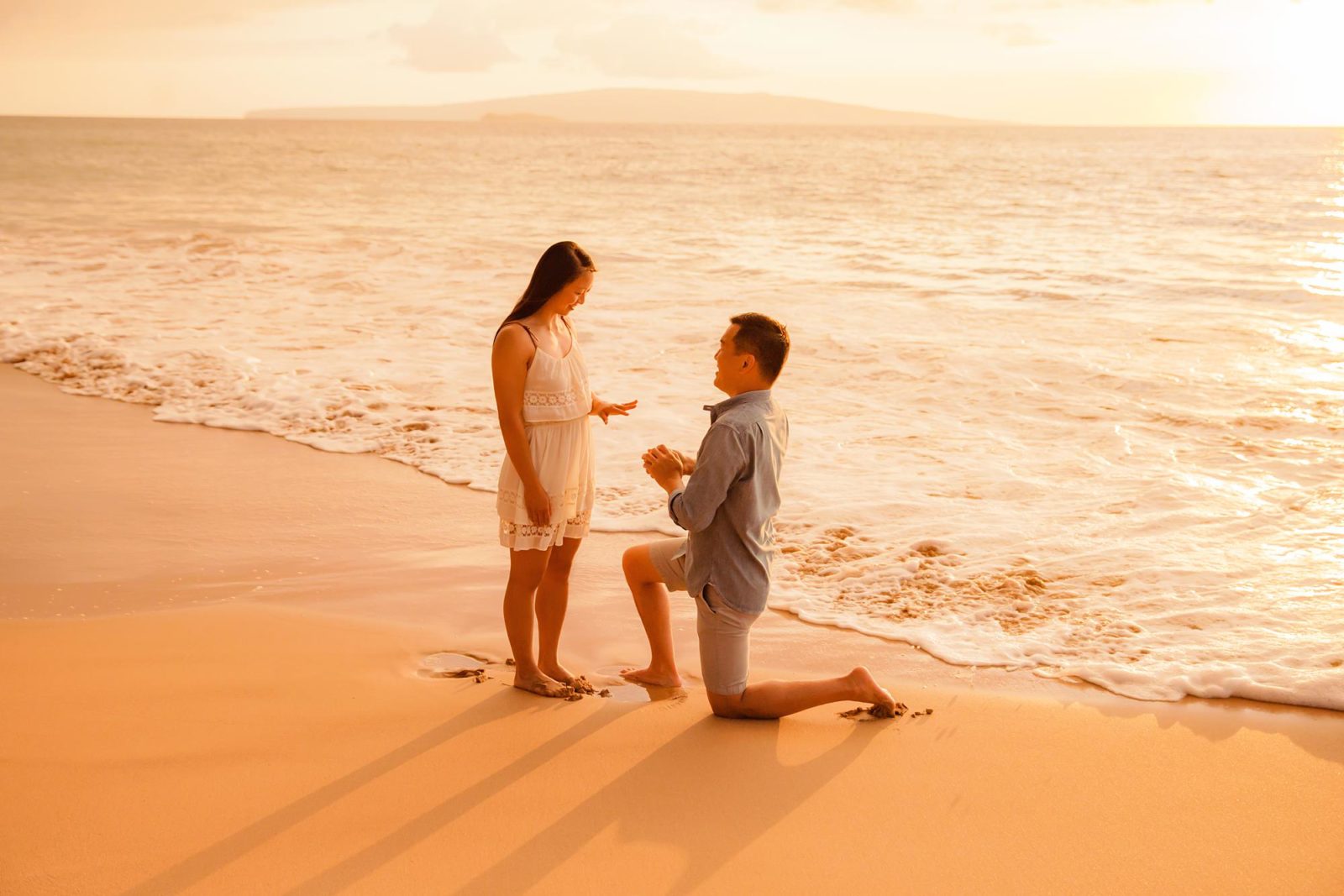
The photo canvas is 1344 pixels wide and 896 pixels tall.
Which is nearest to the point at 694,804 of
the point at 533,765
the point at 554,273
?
the point at 533,765

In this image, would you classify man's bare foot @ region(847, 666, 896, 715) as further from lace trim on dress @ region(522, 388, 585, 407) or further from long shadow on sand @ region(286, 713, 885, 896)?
lace trim on dress @ region(522, 388, 585, 407)

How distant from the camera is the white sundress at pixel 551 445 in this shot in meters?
4.17

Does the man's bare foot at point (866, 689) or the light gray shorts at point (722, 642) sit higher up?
the light gray shorts at point (722, 642)

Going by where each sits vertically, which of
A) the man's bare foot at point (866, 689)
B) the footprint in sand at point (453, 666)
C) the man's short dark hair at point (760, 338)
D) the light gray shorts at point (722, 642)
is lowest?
the footprint in sand at point (453, 666)

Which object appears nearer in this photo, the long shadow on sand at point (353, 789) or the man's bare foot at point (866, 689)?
the long shadow on sand at point (353, 789)

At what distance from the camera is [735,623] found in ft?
13.1

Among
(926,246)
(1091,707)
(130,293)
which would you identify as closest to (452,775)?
(1091,707)

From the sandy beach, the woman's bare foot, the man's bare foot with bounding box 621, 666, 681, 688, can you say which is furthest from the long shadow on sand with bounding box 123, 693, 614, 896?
the man's bare foot with bounding box 621, 666, 681, 688

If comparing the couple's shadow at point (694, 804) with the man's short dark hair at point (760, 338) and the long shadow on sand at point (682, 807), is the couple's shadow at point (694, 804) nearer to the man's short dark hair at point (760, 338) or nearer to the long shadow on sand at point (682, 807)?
the long shadow on sand at point (682, 807)

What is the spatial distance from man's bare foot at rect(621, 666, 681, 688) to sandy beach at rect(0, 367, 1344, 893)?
9 centimetres

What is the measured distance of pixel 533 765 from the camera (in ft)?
12.3

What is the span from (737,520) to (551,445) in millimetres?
848

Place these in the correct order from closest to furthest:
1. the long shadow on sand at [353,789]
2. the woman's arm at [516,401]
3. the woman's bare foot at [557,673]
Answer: the long shadow on sand at [353,789], the woman's arm at [516,401], the woman's bare foot at [557,673]

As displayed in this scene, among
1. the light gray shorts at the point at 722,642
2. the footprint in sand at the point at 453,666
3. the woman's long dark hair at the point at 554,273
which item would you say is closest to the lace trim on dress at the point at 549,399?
the woman's long dark hair at the point at 554,273
